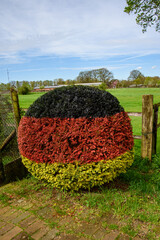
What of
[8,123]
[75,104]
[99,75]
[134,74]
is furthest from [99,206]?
[134,74]

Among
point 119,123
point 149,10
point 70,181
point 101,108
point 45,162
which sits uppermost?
point 149,10

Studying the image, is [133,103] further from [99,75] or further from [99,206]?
[99,75]

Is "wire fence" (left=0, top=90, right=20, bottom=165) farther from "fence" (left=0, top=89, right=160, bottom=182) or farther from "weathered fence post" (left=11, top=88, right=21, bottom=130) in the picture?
"weathered fence post" (left=11, top=88, right=21, bottom=130)

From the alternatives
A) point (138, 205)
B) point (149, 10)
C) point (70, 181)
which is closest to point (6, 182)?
point (70, 181)

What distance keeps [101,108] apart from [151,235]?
2.17 m

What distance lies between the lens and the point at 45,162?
359cm

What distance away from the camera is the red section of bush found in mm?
3281

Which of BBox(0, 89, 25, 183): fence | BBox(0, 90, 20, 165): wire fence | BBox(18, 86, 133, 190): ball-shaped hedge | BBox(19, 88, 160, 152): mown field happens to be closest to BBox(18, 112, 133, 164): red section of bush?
BBox(18, 86, 133, 190): ball-shaped hedge

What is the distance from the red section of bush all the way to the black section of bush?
12 cm

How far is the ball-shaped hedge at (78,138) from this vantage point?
330 cm

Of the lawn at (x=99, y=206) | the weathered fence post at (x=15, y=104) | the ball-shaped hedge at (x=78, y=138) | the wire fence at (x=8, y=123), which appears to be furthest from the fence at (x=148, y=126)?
the wire fence at (x=8, y=123)

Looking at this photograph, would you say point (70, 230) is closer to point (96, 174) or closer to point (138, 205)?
point (96, 174)

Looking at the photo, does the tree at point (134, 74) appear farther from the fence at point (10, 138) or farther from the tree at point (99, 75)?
the fence at point (10, 138)

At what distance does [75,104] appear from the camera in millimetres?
3410
